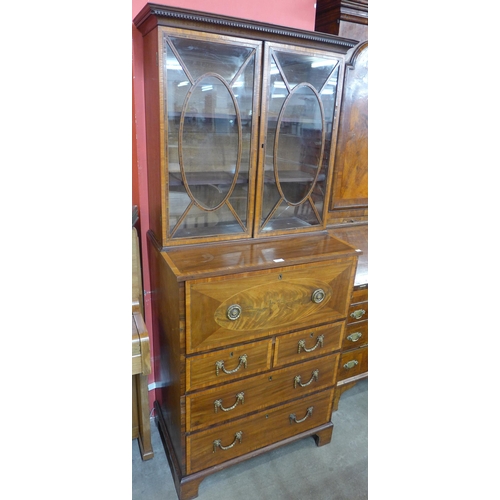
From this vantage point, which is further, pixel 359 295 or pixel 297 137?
pixel 359 295

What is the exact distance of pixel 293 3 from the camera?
5.43 feet

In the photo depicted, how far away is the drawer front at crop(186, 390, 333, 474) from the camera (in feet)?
4.99

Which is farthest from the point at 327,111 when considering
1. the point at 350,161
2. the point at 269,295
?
the point at 269,295

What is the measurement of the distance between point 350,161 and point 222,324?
117 centimetres

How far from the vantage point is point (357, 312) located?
6.09 ft

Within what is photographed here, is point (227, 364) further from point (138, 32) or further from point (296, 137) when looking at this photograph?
point (138, 32)

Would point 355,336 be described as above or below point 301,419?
above

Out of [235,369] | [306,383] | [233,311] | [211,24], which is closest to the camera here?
[211,24]

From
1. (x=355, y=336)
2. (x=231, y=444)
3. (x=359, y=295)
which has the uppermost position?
(x=359, y=295)

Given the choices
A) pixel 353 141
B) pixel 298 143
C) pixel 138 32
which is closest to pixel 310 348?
pixel 298 143

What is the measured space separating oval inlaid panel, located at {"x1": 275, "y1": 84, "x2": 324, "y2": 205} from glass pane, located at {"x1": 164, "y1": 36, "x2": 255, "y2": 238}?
18 cm

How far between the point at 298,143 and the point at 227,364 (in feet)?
3.24

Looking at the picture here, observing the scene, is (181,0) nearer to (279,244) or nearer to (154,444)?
(279,244)

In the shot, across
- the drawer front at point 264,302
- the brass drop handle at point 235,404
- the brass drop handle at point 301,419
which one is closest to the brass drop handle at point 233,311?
the drawer front at point 264,302
